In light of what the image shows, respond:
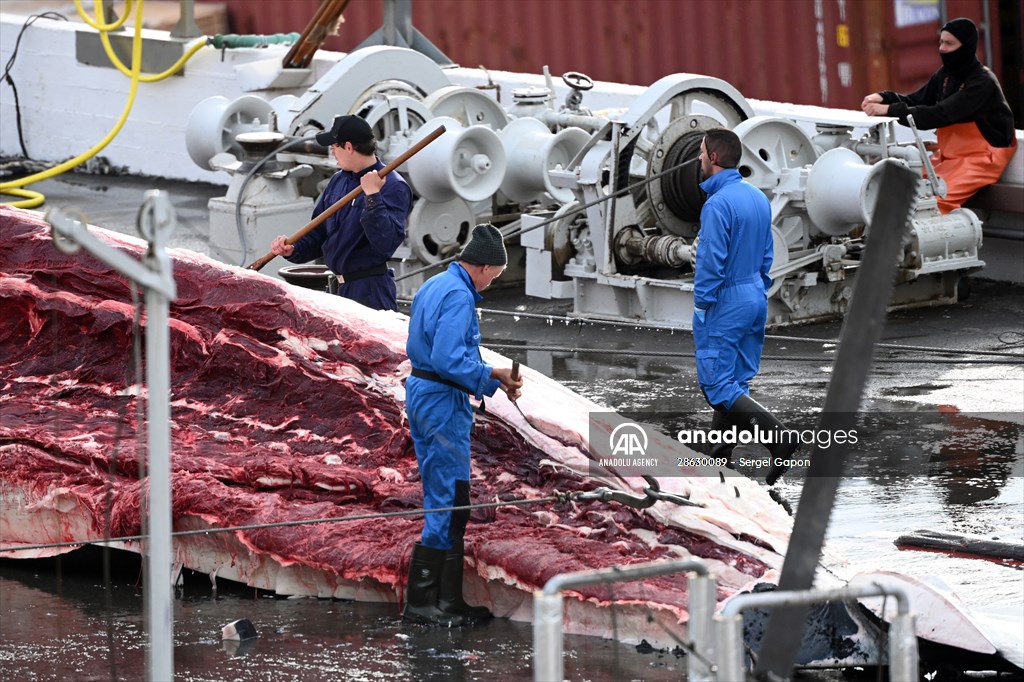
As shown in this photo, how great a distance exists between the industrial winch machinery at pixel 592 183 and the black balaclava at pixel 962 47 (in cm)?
84

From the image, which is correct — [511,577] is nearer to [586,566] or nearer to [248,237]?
[586,566]

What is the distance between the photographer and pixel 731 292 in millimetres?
7531

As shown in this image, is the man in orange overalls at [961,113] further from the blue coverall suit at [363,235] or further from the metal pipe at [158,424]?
the metal pipe at [158,424]

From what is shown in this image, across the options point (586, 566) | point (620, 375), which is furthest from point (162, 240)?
point (620, 375)

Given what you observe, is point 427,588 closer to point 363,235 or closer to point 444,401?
point 444,401

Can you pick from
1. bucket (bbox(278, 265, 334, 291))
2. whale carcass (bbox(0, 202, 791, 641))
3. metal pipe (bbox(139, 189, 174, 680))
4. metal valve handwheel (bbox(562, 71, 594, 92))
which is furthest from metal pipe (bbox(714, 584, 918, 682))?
metal valve handwheel (bbox(562, 71, 594, 92))

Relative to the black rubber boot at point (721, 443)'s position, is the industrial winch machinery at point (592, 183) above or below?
above

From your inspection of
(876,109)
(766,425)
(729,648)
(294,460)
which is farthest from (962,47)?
(729,648)

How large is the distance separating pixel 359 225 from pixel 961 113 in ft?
17.7

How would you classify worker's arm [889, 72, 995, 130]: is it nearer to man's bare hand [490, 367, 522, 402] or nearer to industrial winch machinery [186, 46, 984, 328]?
industrial winch machinery [186, 46, 984, 328]

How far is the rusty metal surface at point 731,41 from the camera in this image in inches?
700

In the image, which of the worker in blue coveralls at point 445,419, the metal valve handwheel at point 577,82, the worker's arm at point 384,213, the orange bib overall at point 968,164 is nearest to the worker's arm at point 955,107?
the orange bib overall at point 968,164

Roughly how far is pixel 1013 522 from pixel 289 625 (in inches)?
125

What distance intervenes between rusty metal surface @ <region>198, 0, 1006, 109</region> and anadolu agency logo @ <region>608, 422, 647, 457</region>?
1231 centimetres
